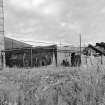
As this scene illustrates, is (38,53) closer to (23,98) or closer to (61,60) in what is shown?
(61,60)

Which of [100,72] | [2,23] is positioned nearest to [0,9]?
[2,23]

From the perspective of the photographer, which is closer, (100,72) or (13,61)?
(100,72)

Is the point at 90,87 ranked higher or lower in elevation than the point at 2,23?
lower

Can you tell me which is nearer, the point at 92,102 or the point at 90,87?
the point at 92,102

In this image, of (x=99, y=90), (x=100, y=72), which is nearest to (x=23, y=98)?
(x=99, y=90)

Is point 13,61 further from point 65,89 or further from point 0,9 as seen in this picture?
point 65,89

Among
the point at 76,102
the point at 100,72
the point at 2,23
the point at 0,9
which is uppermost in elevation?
the point at 0,9

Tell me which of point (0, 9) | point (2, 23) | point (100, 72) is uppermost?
point (0, 9)

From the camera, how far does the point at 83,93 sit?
13.2 ft

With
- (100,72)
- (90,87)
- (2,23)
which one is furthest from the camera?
(2,23)

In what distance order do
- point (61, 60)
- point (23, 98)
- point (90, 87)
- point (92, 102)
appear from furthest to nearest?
A: 1. point (61, 60)
2. point (90, 87)
3. point (23, 98)
4. point (92, 102)

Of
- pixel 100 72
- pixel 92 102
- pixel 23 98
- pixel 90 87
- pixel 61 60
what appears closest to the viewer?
pixel 92 102

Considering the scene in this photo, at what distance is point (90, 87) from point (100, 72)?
5.25ft

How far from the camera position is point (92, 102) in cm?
362
